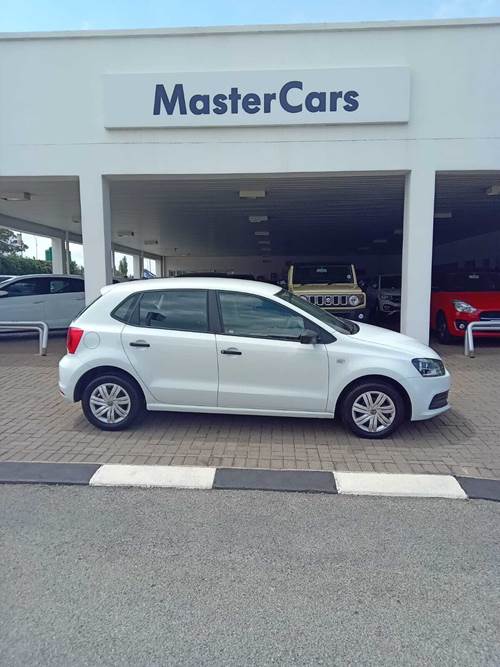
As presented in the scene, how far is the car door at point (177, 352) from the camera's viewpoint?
4828 mm

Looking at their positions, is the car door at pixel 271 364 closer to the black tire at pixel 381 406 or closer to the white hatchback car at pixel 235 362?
the white hatchback car at pixel 235 362

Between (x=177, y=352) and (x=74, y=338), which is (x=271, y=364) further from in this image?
(x=74, y=338)

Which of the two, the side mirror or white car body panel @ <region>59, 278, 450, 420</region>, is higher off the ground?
the side mirror

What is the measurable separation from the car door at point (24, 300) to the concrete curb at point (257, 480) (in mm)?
7848

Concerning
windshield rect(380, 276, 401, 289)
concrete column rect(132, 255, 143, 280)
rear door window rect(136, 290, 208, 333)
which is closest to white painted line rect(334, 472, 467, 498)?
rear door window rect(136, 290, 208, 333)

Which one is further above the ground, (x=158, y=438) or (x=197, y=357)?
(x=197, y=357)

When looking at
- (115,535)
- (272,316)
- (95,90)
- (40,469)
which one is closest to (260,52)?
(95,90)

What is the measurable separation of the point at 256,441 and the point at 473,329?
21.5ft

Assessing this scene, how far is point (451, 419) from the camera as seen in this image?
5.43m

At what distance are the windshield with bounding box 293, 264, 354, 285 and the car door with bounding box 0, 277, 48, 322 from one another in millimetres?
6303

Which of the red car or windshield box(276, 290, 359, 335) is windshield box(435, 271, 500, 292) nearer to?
the red car

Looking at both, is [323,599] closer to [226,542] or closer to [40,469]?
[226,542]

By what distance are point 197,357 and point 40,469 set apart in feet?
5.86

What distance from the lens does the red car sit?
9.85 metres
